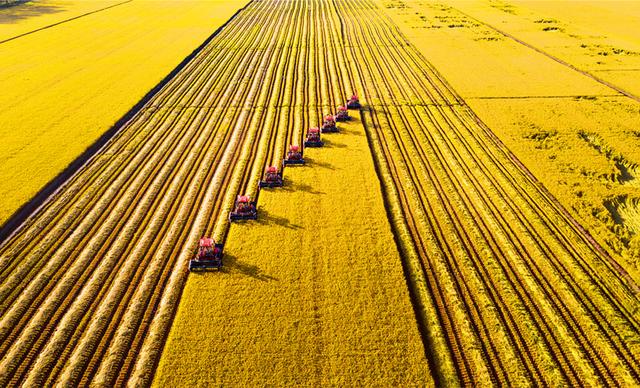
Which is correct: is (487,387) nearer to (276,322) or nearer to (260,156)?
(276,322)

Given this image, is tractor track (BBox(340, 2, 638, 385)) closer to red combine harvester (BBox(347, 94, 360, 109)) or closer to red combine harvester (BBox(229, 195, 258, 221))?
red combine harvester (BBox(347, 94, 360, 109))

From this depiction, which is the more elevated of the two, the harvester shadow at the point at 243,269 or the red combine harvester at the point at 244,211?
the red combine harvester at the point at 244,211

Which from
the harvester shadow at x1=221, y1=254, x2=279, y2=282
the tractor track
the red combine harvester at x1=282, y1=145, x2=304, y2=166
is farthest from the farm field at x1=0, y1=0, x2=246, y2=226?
the tractor track

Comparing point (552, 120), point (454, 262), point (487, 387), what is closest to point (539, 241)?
point (454, 262)

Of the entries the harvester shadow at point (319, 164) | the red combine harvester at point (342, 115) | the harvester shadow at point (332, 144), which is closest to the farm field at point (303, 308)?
the harvester shadow at point (319, 164)

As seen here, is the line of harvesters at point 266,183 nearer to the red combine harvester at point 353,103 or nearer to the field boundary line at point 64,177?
the red combine harvester at point 353,103

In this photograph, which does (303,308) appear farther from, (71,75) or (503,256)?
(71,75)
